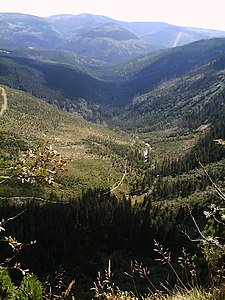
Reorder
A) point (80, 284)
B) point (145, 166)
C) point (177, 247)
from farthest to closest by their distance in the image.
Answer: point (145, 166)
point (177, 247)
point (80, 284)

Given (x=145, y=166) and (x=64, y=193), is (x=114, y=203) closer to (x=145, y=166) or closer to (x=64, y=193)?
(x=64, y=193)

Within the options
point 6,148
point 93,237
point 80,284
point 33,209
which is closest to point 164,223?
point 93,237

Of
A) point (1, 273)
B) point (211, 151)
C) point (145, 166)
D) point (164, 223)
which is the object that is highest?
point (1, 273)

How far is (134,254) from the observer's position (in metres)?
78.9

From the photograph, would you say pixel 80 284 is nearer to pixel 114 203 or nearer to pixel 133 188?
pixel 114 203

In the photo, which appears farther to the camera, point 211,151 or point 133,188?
point 211,151

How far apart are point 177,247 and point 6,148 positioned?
111649mm

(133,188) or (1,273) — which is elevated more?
(1,273)

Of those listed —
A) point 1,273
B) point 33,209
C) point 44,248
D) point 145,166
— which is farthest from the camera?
A: point 145,166

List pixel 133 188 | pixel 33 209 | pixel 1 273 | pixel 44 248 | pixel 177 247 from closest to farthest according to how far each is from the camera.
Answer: pixel 1 273
pixel 177 247
pixel 44 248
pixel 33 209
pixel 133 188

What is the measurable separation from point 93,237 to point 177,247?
20.9 metres

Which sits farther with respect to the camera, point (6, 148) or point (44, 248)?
point (6, 148)

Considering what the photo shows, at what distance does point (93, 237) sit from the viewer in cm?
8562

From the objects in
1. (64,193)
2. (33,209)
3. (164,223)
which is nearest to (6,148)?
(64,193)
